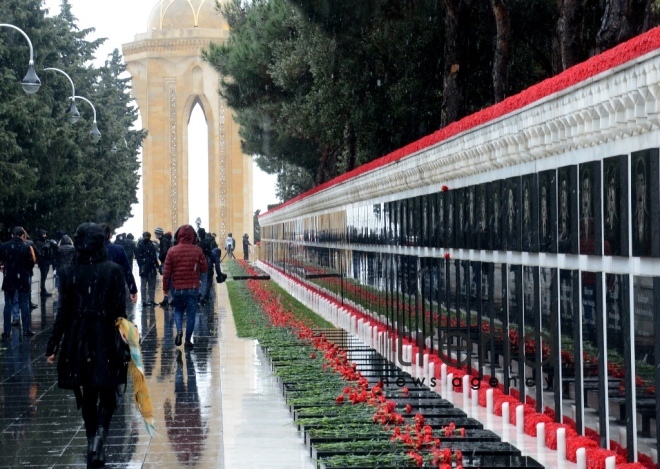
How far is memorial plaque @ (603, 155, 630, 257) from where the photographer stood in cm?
740

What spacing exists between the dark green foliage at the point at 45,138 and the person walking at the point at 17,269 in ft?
23.8

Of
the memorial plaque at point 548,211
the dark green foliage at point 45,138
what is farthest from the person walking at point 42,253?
the memorial plaque at point 548,211

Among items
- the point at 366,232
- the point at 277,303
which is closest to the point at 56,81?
the point at 277,303

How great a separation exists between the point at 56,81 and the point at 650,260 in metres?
33.0

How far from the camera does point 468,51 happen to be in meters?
25.5

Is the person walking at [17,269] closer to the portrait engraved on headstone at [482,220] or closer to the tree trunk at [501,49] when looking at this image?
the tree trunk at [501,49]

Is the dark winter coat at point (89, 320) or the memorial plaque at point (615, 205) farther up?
the memorial plaque at point (615, 205)

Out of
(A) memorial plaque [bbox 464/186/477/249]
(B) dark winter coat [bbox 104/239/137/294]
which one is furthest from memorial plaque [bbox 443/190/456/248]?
Result: (B) dark winter coat [bbox 104/239/137/294]

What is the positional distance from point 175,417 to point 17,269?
9617 millimetres

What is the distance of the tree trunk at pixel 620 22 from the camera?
1484 centimetres

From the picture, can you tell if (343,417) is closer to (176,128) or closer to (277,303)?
(277,303)

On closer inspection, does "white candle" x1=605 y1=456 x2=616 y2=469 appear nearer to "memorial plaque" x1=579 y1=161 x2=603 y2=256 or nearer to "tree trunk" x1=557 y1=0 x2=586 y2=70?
"memorial plaque" x1=579 y1=161 x2=603 y2=256

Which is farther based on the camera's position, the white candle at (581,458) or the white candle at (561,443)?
the white candle at (561,443)

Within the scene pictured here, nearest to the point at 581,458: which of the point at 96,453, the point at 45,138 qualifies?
the point at 96,453
